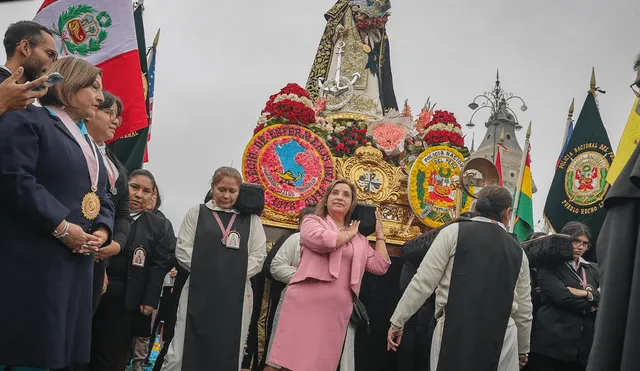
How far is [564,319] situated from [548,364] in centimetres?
50

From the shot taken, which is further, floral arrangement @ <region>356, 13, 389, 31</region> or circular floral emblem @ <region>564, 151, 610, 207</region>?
floral arrangement @ <region>356, 13, 389, 31</region>

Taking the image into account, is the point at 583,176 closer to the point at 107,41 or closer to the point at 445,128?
→ the point at 445,128

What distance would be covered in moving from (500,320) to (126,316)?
2966 mm

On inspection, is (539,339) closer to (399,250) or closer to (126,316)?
(399,250)

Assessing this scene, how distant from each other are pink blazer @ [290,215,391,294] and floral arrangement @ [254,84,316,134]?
11.5 feet

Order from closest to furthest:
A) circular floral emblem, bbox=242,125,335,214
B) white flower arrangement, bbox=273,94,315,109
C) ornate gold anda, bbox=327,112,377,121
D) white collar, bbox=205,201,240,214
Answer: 1. white collar, bbox=205,201,240,214
2. circular floral emblem, bbox=242,125,335,214
3. white flower arrangement, bbox=273,94,315,109
4. ornate gold anda, bbox=327,112,377,121

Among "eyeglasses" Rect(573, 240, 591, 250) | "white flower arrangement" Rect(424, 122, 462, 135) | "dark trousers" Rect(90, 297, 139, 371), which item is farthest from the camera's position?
"white flower arrangement" Rect(424, 122, 462, 135)

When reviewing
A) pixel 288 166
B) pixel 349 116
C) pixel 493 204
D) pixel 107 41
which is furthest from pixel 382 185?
pixel 107 41

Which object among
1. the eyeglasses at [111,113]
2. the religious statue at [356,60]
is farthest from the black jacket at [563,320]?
the religious statue at [356,60]

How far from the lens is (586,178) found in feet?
29.9

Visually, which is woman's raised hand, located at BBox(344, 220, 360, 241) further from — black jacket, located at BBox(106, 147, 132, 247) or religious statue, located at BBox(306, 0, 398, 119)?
religious statue, located at BBox(306, 0, 398, 119)

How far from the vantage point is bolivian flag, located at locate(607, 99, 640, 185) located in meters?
6.69

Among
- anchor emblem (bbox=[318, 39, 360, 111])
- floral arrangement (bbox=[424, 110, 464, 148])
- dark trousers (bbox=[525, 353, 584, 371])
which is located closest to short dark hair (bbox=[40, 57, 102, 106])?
dark trousers (bbox=[525, 353, 584, 371])

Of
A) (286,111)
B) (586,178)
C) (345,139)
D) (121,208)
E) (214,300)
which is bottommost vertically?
(214,300)
